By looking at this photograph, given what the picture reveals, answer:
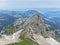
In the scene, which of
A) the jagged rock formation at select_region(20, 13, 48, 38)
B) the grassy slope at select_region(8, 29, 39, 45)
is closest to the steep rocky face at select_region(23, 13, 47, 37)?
the jagged rock formation at select_region(20, 13, 48, 38)

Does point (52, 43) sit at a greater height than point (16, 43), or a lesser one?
lesser

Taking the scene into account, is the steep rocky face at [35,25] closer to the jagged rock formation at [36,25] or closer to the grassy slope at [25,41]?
the jagged rock formation at [36,25]

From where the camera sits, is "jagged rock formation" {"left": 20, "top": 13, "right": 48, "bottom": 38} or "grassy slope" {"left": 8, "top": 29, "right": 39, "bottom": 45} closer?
"grassy slope" {"left": 8, "top": 29, "right": 39, "bottom": 45}

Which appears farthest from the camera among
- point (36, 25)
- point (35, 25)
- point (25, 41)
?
point (36, 25)

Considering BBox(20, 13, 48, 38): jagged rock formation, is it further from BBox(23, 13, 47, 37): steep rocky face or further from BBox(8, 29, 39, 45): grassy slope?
BBox(8, 29, 39, 45): grassy slope

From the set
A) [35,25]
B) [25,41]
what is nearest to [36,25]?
[35,25]

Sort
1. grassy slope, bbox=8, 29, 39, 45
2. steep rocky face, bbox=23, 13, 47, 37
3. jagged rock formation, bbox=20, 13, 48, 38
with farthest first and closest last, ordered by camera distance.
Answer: jagged rock formation, bbox=20, 13, 48, 38
steep rocky face, bbox=23, 13, 47, 37
grassy slope, bbox=8, 29, 39, 45

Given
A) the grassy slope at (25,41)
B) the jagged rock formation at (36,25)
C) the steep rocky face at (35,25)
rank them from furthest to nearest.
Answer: the jagged rock formation at (36,25)
the steep rocky face at (35,25)
the grassy slope at (25,41)

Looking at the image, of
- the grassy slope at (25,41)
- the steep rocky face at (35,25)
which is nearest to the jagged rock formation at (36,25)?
the steep rocky face at (35,25)

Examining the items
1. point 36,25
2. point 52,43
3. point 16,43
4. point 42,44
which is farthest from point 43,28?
point 16,43

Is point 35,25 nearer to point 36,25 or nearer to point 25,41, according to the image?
point 36,25

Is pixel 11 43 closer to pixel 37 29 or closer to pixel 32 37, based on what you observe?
pixel 32 37
